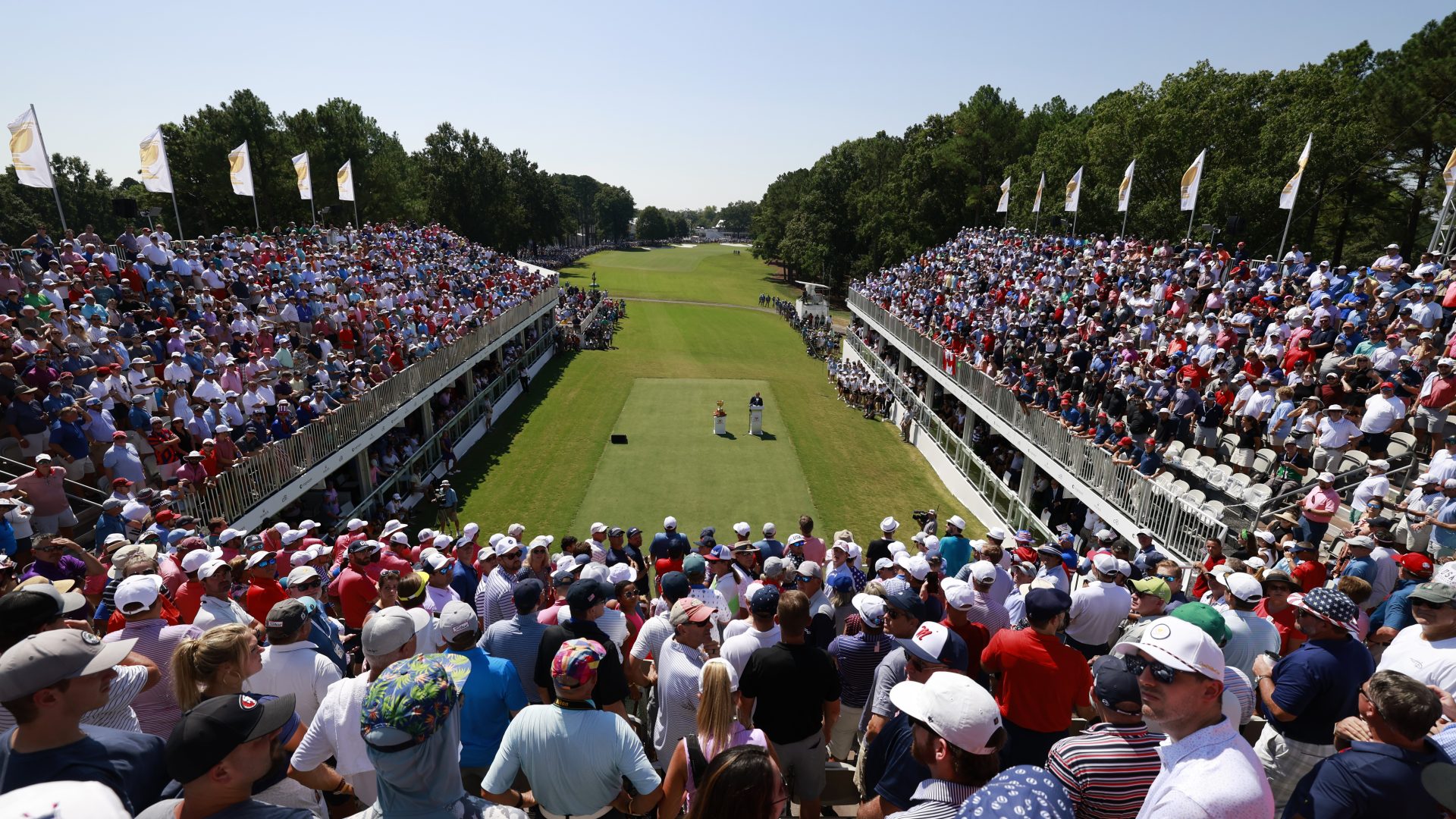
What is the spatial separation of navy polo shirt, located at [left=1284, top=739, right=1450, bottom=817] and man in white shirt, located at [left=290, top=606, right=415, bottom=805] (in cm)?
443

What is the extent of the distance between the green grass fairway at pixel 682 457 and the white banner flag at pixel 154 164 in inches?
460

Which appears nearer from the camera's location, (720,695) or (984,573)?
(720,695)

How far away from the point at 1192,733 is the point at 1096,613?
11.9ft

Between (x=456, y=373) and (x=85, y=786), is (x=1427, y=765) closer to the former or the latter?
(x=85, y=786)

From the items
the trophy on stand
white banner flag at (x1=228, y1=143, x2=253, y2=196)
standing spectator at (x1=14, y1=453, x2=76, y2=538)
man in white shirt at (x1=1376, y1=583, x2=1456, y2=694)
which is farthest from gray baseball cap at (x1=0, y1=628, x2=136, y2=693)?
white banner flag at (x1=228, y1=143, x2=253, y2=196)

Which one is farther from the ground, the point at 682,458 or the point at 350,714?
the point at 350,714

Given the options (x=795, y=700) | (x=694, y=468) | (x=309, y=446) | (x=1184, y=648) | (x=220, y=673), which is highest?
(x=1184, y=648)

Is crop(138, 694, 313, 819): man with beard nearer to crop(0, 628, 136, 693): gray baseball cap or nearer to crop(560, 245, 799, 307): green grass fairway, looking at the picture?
crop(0, 628, 136, 693): gray baseball cap

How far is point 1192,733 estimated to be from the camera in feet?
8.89

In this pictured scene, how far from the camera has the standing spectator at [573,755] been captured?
326cm

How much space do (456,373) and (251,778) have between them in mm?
22295

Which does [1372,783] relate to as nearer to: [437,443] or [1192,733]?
[1192,733]

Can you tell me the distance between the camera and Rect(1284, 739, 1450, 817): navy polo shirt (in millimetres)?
2990

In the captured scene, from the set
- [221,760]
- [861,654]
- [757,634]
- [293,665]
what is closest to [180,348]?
[293,665]
